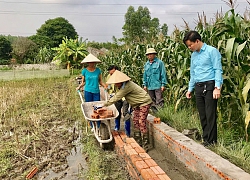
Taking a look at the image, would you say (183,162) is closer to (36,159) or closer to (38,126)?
(36,159)

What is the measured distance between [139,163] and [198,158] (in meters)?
0.68

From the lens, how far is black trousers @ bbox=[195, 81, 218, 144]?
337 centimetres

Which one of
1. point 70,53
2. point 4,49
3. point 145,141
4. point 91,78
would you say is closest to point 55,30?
point 4,49

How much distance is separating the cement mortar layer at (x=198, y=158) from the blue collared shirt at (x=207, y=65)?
2.74 ft

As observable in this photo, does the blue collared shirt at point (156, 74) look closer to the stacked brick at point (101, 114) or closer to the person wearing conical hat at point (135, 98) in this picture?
the person wearing conical hat at point (135, 98)

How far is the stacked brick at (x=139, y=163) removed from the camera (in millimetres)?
2693

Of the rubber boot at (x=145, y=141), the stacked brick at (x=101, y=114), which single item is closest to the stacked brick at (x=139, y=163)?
the rubber boot at (x=145, y=141)

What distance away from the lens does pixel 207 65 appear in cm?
335

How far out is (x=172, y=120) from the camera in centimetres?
472

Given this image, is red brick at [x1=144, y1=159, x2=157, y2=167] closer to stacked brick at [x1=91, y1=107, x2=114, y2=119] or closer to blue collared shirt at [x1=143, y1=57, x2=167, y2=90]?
stacked brick at [x1=91, y1=107, x2=114, y2=119]

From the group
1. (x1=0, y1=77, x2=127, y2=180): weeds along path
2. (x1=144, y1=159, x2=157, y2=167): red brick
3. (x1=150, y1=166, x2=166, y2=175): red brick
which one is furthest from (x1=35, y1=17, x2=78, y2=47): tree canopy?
(x1=150, y1=166, x2=166, y2=175): red brick

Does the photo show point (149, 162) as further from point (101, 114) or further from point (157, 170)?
point (101, 114)

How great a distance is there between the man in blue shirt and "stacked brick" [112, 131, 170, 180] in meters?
0.93

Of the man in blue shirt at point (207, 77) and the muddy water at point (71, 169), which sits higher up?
the man in blue shirt at point (207, 77)
